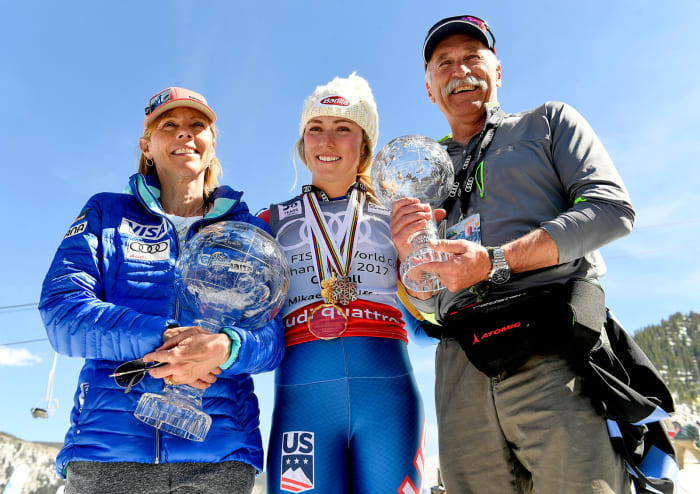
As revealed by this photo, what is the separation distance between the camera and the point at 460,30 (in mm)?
3016

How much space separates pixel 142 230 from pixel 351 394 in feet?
4.48

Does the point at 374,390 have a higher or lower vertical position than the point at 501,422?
higher

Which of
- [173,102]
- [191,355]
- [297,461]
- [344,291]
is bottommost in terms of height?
[297,461]

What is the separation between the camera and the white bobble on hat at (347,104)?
10.5ft

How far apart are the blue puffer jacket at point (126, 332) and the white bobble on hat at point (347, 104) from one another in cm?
103

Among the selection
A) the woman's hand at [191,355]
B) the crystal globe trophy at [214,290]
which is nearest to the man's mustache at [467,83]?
the crystal globe trophy at [214,290]

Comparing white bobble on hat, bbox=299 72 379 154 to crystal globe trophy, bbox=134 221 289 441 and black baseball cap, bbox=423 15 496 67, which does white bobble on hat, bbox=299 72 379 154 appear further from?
crystal globe trophy, bbox=134 221 289 441

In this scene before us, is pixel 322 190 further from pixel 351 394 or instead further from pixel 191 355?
pixel 191 355

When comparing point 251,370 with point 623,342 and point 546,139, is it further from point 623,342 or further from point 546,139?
point 546,139

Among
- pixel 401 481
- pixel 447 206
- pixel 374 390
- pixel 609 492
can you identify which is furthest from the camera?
pixel 447 206

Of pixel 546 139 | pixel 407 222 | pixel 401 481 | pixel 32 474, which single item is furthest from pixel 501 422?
pixel 32 474

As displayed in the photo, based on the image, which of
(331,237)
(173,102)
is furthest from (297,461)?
(173,102)

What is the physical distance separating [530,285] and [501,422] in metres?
0.62

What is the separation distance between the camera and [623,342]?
2.12 metres
